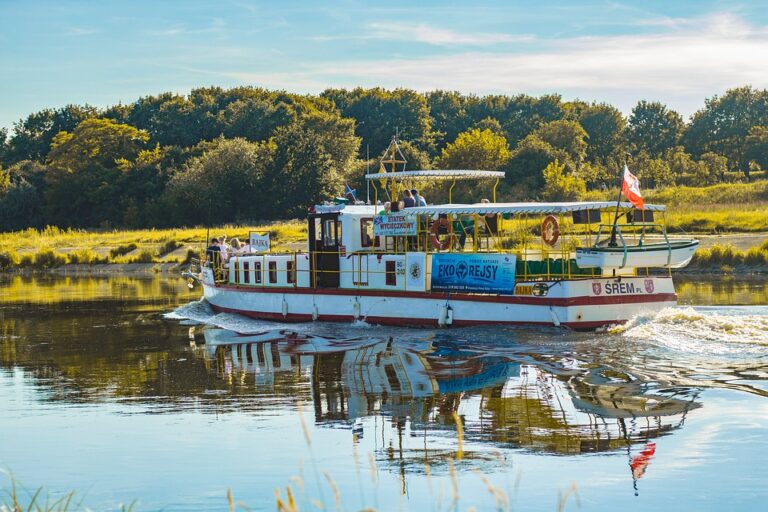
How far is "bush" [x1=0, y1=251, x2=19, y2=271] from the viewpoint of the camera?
219 ft

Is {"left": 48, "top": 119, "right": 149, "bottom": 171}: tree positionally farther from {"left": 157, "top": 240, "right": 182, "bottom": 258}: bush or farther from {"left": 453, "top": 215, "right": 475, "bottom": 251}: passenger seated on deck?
{"left": 453, "top": 215, "right": 475, "bottom": 251}: passenger seated on deck

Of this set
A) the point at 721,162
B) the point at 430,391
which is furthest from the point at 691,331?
the point at 721,162

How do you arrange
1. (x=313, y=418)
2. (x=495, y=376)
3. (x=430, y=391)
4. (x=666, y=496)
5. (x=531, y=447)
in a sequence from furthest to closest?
(x=495, y=376) < (x=430, y=391) < (x=313, y=418) < (x=531, y=447) < (x=666, y=496)

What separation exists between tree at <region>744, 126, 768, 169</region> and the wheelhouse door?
251 ft

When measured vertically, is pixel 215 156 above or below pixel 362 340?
above

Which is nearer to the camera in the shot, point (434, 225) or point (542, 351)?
point (542, 351)

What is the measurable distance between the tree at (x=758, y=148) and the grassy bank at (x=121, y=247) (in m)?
47.6

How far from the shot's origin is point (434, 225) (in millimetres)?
26328

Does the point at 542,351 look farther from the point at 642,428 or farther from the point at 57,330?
the point at 57,330

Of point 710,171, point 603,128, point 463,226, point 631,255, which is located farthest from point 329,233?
point 603,128

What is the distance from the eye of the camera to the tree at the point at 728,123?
107 metres

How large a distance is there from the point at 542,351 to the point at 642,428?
718 cm

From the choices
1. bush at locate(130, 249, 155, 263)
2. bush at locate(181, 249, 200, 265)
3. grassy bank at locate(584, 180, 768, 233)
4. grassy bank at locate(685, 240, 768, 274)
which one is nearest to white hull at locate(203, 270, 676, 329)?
grassy bank at locate(685, 240, 768, 274)

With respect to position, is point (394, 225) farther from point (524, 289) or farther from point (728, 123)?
point (728, 123)
